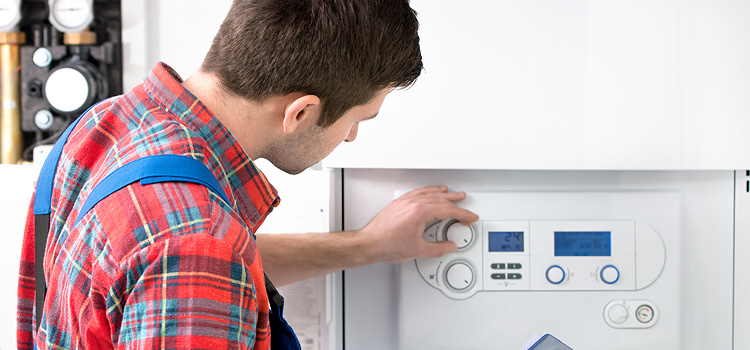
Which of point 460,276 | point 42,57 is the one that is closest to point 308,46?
point 460,276

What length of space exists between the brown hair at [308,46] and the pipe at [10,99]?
0.69 metres

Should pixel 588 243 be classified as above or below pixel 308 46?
below

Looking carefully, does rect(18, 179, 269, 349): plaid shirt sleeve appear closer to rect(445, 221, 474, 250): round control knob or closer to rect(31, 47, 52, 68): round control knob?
rect(445, 221, 474, 250): round control knob

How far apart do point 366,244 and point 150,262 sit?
56 centimetres

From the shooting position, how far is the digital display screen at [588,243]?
106 centimetres

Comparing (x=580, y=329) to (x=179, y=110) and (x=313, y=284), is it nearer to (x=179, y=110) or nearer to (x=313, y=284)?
(x=313, y=284)

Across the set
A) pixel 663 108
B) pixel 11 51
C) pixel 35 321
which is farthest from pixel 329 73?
pixel 11 51

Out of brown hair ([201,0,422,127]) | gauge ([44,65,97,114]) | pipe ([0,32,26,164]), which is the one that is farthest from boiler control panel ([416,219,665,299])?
pipe ([0,32,26,164])

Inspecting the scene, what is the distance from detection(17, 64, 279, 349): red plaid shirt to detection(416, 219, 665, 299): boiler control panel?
0.54m

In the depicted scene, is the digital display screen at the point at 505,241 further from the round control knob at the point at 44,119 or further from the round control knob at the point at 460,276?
the round control knob at the point at 44,119

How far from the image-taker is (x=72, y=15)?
1.16 meters

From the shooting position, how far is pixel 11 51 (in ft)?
3.83

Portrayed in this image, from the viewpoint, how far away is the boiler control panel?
1.06 m

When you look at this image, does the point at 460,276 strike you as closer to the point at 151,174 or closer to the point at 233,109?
the point at 233,109
